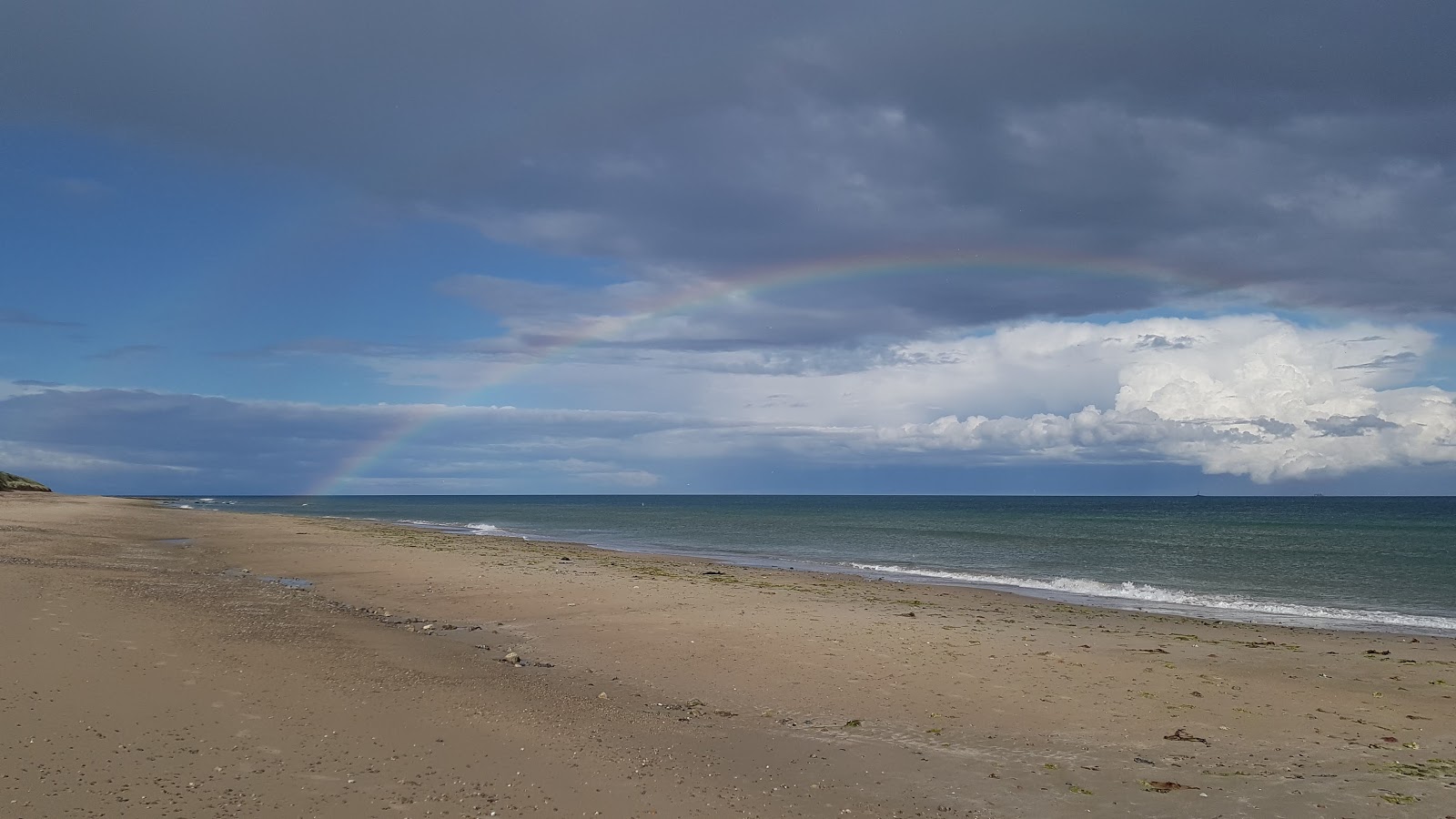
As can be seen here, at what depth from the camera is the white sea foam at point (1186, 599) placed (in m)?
23.8

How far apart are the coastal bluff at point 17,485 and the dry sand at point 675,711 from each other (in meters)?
109

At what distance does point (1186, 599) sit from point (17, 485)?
134m

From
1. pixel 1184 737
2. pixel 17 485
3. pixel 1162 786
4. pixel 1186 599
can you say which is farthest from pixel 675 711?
pixel 17 485

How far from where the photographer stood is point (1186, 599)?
28250 millimetres

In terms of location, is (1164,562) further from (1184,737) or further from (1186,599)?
(1184,737)

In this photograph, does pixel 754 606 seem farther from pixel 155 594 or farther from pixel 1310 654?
pixel 155 594

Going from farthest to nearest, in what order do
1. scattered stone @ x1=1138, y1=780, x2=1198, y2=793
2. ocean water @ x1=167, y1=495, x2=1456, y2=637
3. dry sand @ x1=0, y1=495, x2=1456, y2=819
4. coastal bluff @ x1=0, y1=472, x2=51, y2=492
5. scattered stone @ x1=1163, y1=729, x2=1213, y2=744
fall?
coastal bluff @ x1=0, y1=472, x2=51, y2=492, ocean water @ x1=167, y1=495, x2=1456, y2=637, scattered stone @ x1=1163, y1=729, x2=1213, y2=744, scattered stone @ x1=1138, y1=780, x2=1198, y2=793, dry sand @ x1=0, y1=495, x2=1456, y2=819

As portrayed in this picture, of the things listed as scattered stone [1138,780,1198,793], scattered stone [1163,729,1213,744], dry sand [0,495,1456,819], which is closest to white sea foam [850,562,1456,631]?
dry sand [0,495,1456,819]

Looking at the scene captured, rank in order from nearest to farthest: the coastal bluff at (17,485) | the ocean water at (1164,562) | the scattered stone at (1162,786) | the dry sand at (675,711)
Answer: the dry sand at (675,711) < the scattered stone at (1162,786) < the ocean water at (1164,562) < the coastal bluff at (17,485)

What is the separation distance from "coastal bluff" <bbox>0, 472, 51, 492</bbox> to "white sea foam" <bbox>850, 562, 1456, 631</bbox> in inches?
4452

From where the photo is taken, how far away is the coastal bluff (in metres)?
102

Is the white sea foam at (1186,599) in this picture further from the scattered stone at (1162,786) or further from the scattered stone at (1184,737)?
the scattered stone at (1162,786)

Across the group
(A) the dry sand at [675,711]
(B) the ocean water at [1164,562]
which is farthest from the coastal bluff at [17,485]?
(A) the dry sand at [675,711]

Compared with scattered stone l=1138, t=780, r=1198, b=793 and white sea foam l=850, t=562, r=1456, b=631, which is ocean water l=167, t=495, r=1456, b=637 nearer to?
white sea foam l=850, t=562, r=1456, b=631
